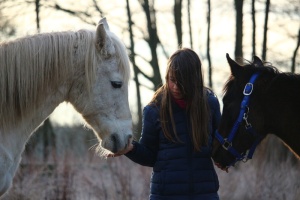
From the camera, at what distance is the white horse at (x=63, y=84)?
4336 mm

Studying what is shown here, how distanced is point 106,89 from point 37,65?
556 mm

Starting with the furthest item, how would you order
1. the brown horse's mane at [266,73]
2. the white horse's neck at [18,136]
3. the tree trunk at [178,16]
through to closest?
the tree trunk at [178,16] < the brown horse's mane at [266,73] < the white horse's neck at [18,136]

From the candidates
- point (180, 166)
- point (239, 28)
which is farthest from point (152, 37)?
point (180, 166)

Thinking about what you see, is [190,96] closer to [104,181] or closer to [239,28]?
[104,181]

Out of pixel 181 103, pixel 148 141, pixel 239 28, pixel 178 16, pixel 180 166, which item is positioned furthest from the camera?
pixel 178 16

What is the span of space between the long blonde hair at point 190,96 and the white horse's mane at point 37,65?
1.40 feet

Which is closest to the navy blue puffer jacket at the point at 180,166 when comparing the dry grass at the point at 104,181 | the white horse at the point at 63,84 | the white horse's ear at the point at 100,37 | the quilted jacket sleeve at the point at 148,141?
the quilted jacket sleeve at the point at 148,141

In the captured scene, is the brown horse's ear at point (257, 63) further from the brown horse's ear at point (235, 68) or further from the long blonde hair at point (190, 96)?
the long blonde hair at point (190, 96)

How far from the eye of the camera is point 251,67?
15.0ft

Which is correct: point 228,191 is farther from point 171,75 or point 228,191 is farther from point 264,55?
point 264,55

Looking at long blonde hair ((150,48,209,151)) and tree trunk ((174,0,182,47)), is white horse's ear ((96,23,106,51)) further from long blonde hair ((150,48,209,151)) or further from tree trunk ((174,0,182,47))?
tree trunk ((174,0,182,47))

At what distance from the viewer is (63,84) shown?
451cm

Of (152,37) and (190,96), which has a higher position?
(190,96)

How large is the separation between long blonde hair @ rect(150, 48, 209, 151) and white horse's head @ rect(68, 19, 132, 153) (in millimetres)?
334
